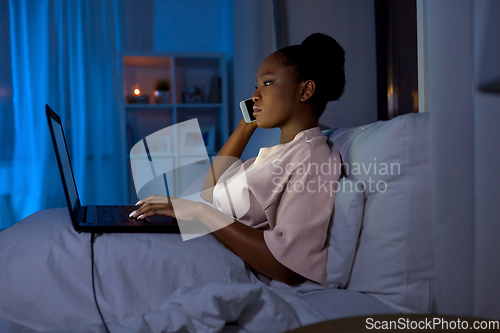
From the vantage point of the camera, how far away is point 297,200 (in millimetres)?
844

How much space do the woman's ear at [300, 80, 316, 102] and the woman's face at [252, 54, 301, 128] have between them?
1cm

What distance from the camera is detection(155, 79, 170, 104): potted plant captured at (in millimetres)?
3088

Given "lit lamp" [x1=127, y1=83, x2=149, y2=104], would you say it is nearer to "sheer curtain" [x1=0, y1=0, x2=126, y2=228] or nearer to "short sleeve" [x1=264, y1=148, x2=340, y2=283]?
"sheer curtain" [x1=0, y1=0, x2=126, y2=228]

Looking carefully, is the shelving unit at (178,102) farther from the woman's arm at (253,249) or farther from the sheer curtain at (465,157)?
the sheer curtain at (465,157)

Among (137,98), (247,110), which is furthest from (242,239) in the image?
(137,98)

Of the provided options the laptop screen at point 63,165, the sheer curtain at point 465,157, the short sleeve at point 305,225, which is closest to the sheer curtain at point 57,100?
the laptop screen at point 63,165

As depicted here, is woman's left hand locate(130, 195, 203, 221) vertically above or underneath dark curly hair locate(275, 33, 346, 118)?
underneath

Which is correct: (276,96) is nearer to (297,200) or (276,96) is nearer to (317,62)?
(317,62)

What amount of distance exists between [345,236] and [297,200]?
0.43 feet

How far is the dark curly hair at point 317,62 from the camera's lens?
3.69 feet

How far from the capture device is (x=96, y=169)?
9.82ft

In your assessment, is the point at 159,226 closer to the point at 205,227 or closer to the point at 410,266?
the point at 205,227

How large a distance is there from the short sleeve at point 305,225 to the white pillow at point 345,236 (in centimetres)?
2

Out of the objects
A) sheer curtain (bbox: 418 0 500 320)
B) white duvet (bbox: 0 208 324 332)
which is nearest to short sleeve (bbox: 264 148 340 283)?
white duvet (bbox: 0 208 324 332)
